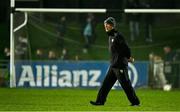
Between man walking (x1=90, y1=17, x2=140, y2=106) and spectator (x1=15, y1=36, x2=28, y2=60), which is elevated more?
man walking (x1=90, y1=17, x2=140, y2=106)

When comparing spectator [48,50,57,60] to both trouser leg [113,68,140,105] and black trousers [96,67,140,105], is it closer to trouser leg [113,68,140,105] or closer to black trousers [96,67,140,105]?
black trousers [96,67,140,105]

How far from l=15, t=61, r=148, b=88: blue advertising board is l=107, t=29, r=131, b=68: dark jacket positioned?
405 inches

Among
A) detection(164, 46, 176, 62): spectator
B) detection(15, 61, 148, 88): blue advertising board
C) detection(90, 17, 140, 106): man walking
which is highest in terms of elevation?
detection(90, 17, 140, 106): man walking

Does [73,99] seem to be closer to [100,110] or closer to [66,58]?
[100,110]

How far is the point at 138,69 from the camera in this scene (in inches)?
1109

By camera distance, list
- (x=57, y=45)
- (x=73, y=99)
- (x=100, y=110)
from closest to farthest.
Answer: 1. (x=100, y=110)
2. (x=73, y=99)
3. (x=57, y=45)

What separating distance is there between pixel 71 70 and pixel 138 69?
2.43 meters

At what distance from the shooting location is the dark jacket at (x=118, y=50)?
17.6 metres

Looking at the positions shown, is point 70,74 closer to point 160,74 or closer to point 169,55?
point 160,74

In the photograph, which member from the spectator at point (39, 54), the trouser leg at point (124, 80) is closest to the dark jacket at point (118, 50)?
the trouser leg at point (124, 80)

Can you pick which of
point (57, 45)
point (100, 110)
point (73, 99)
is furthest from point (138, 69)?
point (100, 110)

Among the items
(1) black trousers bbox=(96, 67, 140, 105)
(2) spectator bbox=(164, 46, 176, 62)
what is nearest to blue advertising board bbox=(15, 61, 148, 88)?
(2) spectator bbox=(164, 46, 176, 62)

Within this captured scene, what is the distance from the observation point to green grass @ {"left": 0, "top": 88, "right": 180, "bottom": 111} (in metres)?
18.2

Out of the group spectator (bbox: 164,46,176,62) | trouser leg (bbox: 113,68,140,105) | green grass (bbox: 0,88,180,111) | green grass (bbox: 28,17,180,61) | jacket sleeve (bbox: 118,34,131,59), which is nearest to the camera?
jacket sleeve (bbox: 118,34,131,59)
